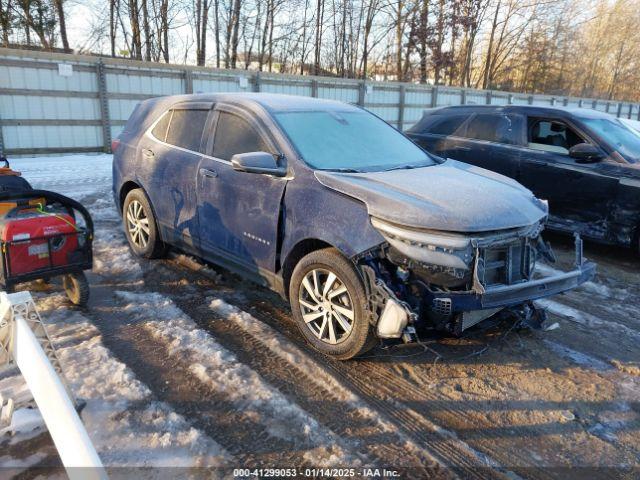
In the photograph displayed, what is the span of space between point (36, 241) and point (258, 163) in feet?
6.26

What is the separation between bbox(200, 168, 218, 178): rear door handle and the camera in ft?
14.6

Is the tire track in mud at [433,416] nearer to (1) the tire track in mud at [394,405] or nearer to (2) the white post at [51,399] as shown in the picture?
(1) the tire track in mud at [394,405]

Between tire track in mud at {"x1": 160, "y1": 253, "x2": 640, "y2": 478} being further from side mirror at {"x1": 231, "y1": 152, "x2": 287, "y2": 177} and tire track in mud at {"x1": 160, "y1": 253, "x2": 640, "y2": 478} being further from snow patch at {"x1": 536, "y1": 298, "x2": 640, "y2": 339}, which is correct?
side mirror at {"x1": 231, "y1": 152, "x2": 287, "y2": 177}

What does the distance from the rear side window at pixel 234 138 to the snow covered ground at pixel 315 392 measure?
4.49 ft

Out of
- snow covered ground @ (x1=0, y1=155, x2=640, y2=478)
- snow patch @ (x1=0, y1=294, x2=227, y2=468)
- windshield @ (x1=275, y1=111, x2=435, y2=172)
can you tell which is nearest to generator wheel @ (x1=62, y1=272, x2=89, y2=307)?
snow covered ground @ (x1=0, y1=155, x2=640, y2=478)

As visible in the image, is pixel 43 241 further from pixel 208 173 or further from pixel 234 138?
pixel 234 138

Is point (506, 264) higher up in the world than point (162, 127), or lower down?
lower down

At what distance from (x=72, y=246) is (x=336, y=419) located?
2698 millimetres

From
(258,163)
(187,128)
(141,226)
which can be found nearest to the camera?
(258,163)

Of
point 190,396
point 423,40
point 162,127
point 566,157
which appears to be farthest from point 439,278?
point 423,40

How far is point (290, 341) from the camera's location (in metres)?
3.84

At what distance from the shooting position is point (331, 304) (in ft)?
11.6

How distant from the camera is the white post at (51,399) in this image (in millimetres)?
1692

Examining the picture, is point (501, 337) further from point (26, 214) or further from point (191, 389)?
point (26, 214)
